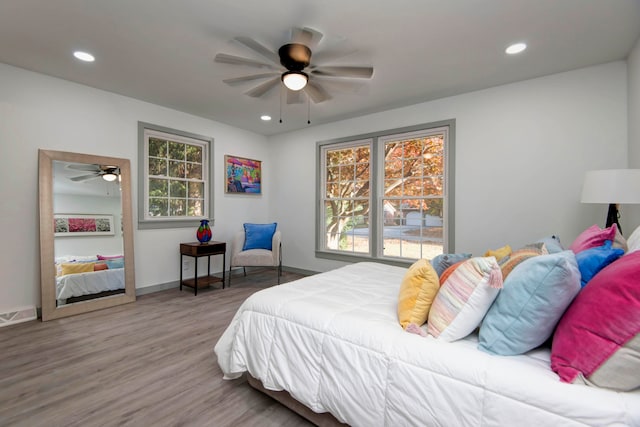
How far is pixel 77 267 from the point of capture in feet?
11.4

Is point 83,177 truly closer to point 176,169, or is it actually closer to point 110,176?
point 110,176

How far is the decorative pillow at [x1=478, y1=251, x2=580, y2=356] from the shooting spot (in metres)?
1.12

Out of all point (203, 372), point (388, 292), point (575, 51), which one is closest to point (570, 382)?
point (388, 292)

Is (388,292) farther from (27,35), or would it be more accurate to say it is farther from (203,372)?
(27,35)

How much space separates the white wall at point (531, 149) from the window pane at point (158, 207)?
363 centimetres

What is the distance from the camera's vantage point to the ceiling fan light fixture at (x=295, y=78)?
8.14ft

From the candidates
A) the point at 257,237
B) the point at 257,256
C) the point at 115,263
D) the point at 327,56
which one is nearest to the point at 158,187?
the point at 115,263

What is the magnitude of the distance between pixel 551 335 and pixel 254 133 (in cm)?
530

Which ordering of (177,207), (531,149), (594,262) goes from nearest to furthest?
(594,262) < (531,149) < (177,207)

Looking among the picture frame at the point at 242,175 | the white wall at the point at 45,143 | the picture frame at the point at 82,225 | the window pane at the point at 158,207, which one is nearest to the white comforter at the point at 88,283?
the white wall at the point at 45,143

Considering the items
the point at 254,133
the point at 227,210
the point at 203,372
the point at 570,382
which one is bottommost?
the point at 203,372

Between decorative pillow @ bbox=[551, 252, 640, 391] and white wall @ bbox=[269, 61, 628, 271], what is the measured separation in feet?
8.38

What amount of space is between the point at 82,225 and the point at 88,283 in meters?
0.69

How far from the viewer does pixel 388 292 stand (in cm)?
210
